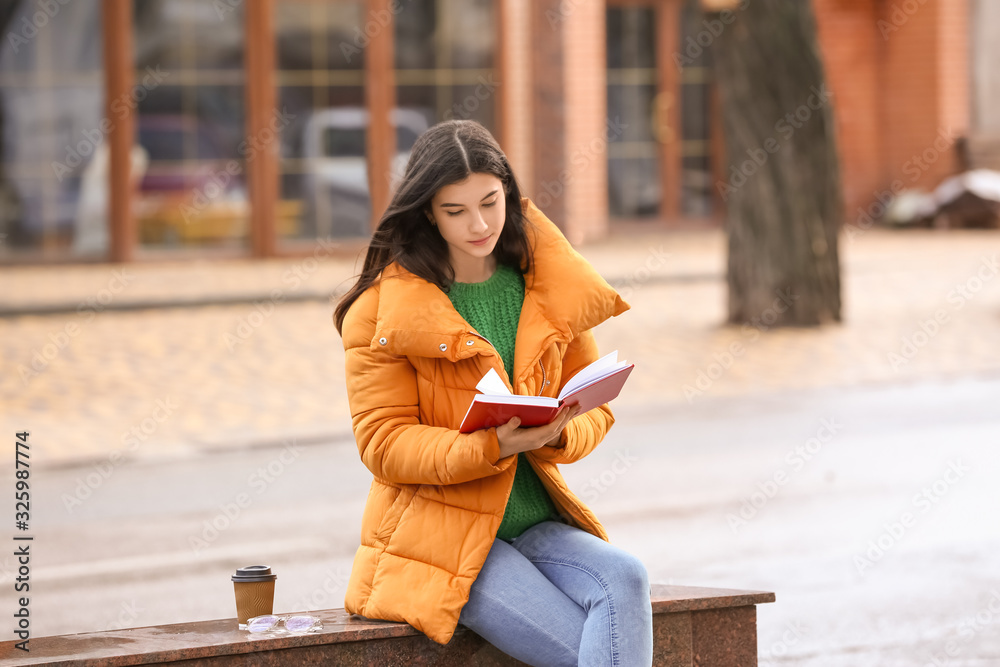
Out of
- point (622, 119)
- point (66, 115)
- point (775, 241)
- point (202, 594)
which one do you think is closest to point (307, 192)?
point (66, 115)

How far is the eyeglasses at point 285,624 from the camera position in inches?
131

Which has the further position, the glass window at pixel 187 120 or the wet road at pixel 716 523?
the glass window at pixel 187 120

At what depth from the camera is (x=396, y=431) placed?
323 centimetres

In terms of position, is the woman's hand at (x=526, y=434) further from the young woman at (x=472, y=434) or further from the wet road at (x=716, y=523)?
the wet road at (x=716, y=523)

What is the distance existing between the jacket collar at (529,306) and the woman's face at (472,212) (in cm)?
13

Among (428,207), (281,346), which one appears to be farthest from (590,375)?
(281,346)

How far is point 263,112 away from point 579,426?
47.5ft

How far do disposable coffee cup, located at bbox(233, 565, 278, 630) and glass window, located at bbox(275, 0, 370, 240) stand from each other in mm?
14294

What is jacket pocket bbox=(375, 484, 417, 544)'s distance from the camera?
3.25 m

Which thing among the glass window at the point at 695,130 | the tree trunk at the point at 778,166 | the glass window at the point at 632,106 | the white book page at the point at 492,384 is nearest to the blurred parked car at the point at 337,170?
the glass window at the point at 632,106

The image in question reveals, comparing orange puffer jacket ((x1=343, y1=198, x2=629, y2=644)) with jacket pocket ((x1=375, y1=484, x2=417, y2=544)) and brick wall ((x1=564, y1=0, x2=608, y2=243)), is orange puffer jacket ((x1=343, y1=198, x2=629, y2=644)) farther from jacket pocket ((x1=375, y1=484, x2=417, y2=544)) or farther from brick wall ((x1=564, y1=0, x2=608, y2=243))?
brick wall ((x1=564, y1=0, x2=608, y2=243))

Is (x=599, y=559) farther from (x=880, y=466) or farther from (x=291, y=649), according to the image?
(x=880, y=466)

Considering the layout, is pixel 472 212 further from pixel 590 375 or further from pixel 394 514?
pixel 394 514

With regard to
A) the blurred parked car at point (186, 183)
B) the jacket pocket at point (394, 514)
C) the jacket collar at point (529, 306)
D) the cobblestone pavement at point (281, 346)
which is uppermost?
the blurred parked car at point (186, 183)
